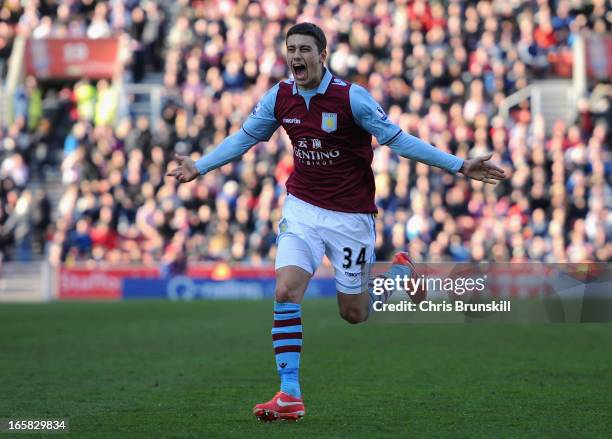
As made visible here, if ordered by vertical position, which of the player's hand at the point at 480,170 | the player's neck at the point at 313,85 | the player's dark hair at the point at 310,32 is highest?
the player's dark hair at the point at 310,32

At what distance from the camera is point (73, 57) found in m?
32.0

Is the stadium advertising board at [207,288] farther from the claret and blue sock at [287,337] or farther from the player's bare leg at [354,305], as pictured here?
the claret and blue sock at [287,337]

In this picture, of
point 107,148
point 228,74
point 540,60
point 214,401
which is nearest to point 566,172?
point 540,60

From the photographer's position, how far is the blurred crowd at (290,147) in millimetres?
26797

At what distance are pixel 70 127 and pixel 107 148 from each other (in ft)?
8.24

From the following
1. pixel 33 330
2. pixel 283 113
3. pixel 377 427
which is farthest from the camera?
pixel 33 330

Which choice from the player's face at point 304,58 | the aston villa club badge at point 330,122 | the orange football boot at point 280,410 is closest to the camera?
the orange football boot at point 280,410

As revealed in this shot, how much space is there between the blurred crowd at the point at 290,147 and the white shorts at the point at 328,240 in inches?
676

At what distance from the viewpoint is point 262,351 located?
44.7 ft

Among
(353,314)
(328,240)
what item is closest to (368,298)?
(353,314)

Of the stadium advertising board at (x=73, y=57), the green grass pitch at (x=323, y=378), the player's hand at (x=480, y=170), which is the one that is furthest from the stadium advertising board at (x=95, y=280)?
the player's hand at (x=480, y=170)

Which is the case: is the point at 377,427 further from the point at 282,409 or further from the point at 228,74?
the point at 228,74

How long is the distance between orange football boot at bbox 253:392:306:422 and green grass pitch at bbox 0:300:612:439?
2.8 inches

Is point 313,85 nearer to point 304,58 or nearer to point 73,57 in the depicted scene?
point 304,58
